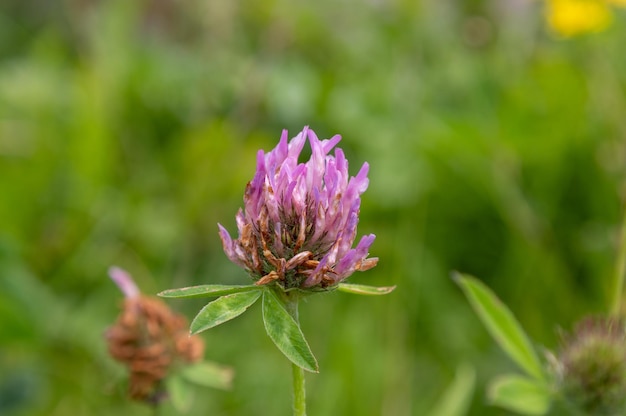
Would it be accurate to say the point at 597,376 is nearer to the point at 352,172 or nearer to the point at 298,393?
the point at 298,393

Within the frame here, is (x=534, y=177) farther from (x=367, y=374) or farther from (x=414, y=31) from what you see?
(x=367, y=374)

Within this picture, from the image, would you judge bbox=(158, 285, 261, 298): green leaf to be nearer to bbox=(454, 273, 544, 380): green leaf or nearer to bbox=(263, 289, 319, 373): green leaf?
bbox=(263, 289, 319, 373): green leaf

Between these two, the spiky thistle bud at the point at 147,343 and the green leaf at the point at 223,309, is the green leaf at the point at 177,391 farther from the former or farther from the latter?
the green leaf at the point at 223,309

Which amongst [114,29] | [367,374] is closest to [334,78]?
[114,29]

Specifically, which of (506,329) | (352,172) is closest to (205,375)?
(506,329)

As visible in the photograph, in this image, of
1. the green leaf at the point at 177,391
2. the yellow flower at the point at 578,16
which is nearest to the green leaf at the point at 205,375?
the green leaf at the point at 177,391

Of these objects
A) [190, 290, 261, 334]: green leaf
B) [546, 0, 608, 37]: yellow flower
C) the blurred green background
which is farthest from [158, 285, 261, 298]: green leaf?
[546, 0, 608, 37]: yellow flower

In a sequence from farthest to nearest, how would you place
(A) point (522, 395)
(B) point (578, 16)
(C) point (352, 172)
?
(C) point (352, 172) → (B) point (578, 16) → (A) point (522, 395)
